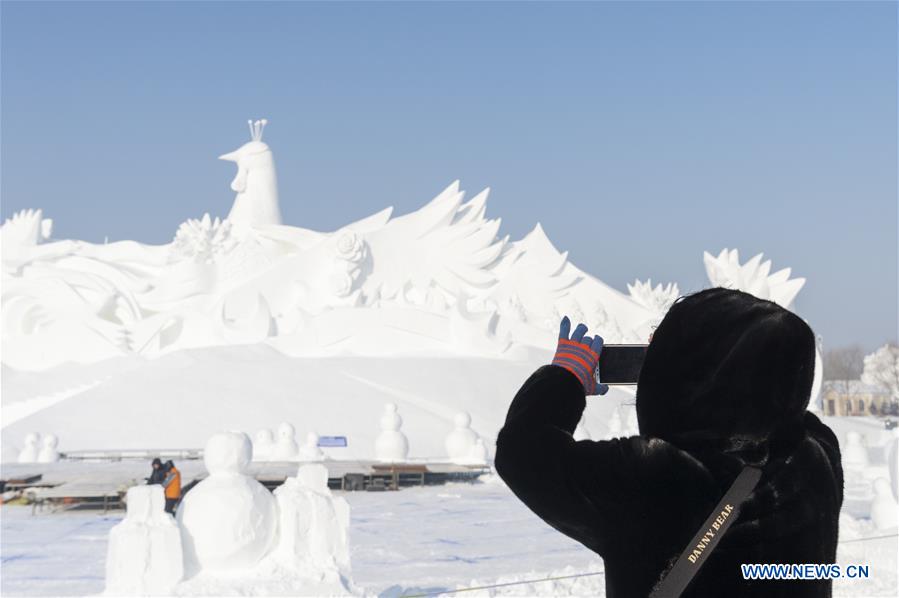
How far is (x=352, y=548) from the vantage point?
30.2 feet

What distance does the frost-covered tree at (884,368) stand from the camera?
138ft

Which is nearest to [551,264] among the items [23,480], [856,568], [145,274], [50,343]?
[145,274]

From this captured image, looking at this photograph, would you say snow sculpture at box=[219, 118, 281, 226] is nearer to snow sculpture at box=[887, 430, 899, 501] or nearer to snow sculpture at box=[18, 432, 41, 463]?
snow sculpture at box=[18, 432, 41, 463]

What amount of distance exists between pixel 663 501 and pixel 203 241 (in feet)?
93.5

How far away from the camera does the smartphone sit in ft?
7.09

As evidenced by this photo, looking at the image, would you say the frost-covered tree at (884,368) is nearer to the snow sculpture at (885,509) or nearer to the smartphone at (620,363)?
the snow sculpture at (885,509)

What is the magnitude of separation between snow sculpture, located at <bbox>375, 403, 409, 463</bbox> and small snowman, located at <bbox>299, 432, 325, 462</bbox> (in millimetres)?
987

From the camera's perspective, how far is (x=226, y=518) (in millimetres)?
6000

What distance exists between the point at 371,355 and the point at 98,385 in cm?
594

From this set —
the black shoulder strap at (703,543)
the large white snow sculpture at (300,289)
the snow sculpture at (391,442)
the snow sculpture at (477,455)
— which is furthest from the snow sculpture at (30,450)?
the black shoulder strap at (703,543)

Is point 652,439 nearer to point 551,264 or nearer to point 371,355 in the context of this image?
point 371,355

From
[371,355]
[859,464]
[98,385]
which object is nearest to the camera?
[859,464]

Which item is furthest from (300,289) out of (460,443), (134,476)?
(134,476)

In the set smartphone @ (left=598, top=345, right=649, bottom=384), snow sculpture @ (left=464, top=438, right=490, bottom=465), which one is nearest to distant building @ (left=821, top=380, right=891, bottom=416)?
snow sculpture @ (left=464, top=438, right=490, bottom=465)
